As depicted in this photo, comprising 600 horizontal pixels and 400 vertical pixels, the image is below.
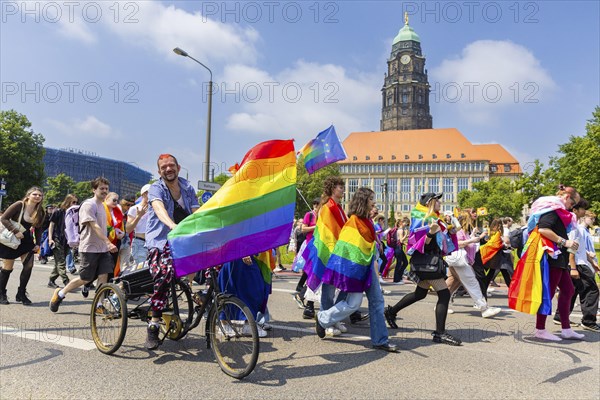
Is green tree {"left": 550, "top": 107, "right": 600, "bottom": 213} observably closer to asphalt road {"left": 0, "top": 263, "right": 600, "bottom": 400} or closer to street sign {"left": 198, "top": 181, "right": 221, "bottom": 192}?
street sign {"left": 198, "top": 181, "right": 221, "bottom": 192}

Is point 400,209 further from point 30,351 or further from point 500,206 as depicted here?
point 30,351

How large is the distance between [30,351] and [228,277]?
2171 millimetres

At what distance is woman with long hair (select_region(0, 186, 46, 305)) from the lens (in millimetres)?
7926

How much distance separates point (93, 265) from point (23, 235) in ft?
6.38

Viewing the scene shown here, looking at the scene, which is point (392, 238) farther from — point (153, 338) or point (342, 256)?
point (153, 338)

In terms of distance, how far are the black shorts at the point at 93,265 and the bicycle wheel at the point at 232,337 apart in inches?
126

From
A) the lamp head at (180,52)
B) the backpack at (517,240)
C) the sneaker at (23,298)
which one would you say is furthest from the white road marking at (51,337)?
the lamp head at (180,52)

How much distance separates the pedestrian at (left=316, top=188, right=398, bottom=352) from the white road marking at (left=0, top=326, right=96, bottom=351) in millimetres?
2615

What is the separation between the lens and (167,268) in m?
4.81

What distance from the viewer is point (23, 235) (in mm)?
8031

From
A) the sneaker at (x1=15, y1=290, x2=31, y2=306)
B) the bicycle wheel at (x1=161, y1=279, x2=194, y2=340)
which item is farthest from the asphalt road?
the sneaker at (x1=15, y1=290, x2=31, y2=306)

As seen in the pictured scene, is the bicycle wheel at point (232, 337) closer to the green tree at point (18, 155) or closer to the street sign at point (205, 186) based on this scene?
the street sign at point (205, 186)

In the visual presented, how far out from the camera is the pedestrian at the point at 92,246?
6.89 metres

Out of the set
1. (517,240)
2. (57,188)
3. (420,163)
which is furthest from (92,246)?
(420,163)
